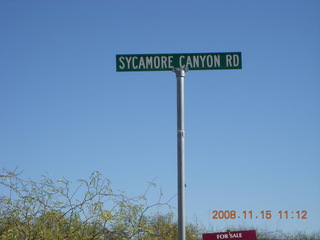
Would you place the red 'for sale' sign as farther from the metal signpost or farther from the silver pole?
the metal signpost

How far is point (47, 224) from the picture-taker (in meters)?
10.5

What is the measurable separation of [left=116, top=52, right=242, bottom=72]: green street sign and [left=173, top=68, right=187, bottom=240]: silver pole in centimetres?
17

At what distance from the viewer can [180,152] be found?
8.08m

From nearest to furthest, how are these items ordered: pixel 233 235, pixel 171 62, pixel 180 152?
pixel 180 152, pixel 171 62, pixel 233 235

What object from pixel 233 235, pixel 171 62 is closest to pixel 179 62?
pixel 171 62

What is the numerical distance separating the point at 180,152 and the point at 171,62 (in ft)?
4.58

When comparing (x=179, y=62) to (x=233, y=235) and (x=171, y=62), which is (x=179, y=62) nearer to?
(x=171, y=62)

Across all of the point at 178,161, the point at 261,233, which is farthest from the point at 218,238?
the point at 261,233

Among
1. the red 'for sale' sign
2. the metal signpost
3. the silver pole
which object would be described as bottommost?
the red 'for sale' sign

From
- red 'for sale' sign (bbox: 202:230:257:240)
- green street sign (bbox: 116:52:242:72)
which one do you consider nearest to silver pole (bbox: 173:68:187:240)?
green street sign (bbox: 116:52:242:72)

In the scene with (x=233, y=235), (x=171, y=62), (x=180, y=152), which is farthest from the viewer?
(x=233, y=235)

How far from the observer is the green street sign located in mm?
8492

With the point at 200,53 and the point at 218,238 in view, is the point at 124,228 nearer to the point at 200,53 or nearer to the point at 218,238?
the point at 218,238

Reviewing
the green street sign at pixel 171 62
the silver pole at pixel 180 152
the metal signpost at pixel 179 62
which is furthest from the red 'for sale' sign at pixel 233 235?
the green street sign at pixel 171 62
